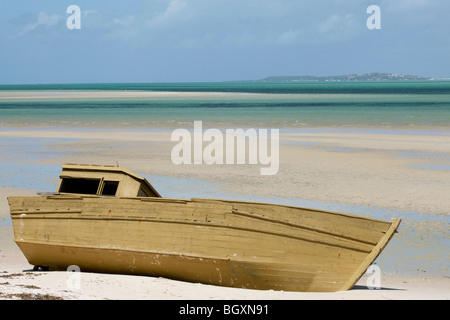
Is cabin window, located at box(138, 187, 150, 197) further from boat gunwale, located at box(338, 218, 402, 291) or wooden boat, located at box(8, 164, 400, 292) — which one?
boat gunwale, located at box(338, 218, 402, 291)

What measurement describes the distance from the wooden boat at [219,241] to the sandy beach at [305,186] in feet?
1.14

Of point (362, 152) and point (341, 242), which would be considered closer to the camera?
point (341, 242)

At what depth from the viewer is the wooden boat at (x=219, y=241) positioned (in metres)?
13.1

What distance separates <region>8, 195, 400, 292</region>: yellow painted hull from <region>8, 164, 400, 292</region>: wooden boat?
2 cm

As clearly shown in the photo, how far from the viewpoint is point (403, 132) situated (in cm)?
4906

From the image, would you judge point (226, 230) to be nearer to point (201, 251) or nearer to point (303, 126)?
point (201, 251)

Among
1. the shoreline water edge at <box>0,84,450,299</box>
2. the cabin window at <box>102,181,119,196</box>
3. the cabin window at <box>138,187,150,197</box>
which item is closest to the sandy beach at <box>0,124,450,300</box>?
the shoreline water edge at <box>0,84,450,299</box>

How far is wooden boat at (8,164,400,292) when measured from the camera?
13.1 metres

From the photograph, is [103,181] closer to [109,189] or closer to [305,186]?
[109,189]

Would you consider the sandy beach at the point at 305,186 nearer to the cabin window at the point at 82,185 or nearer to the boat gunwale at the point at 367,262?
the boat gunwale at the point at 367,262

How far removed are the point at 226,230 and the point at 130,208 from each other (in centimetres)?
200
